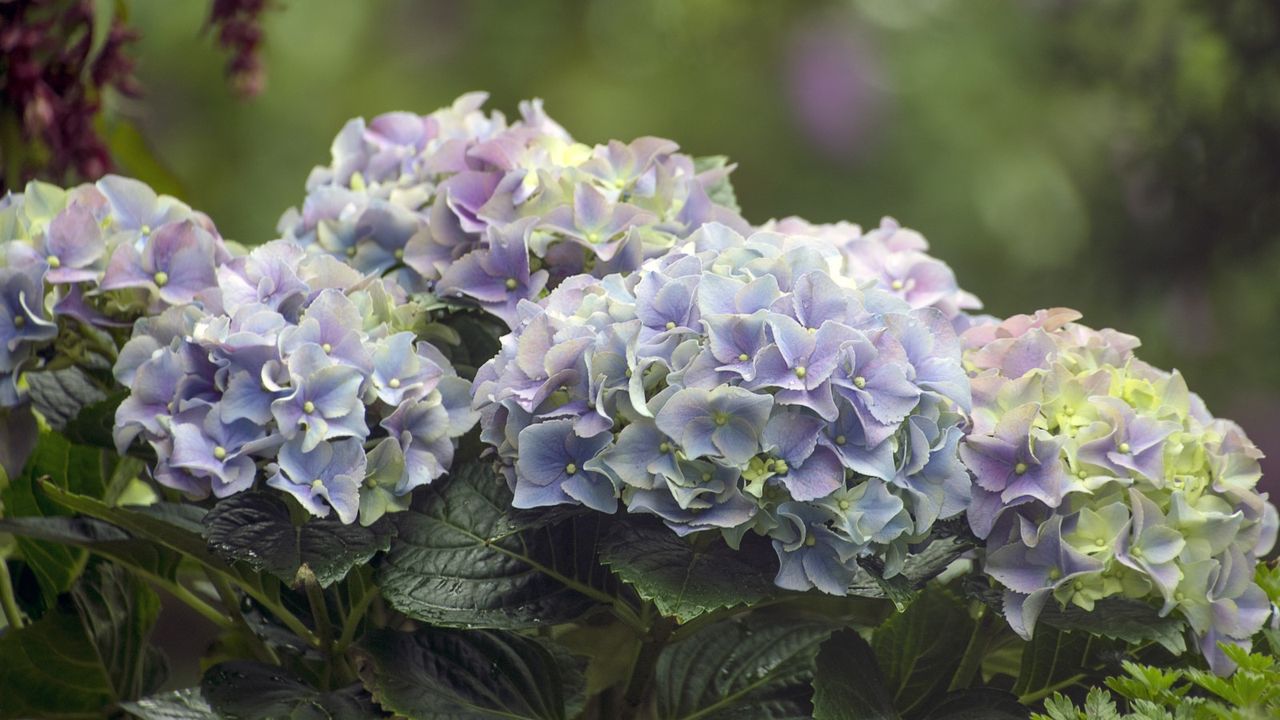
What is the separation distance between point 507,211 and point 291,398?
22 cm

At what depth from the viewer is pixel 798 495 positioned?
764 millimetres

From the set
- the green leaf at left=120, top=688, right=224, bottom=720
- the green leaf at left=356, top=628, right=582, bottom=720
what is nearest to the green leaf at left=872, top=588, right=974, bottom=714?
the green leaf at left=356, top=628, right=582, bottom=720

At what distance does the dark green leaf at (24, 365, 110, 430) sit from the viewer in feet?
3.28

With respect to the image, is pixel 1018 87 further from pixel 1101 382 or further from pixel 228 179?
pixel 1101 382

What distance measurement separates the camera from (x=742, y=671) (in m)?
0.96

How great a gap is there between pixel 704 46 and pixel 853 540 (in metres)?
3.47

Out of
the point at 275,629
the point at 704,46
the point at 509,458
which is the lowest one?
the point at 275,629

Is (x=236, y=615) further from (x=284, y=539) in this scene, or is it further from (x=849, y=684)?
(x=849, y=684)

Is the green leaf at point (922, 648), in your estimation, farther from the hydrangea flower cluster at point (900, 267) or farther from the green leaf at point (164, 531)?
the green leaf at point (164, 531)

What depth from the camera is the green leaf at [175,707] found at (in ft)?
2.89

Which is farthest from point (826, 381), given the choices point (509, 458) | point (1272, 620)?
point (1272, 620)

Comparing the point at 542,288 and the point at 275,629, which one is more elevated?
the point at 542,288

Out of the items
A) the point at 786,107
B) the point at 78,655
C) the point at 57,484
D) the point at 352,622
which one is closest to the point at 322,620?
the point at 352,622

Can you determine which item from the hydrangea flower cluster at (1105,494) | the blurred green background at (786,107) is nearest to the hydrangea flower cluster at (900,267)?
the hydrangea flower cluster at (1105,494)
